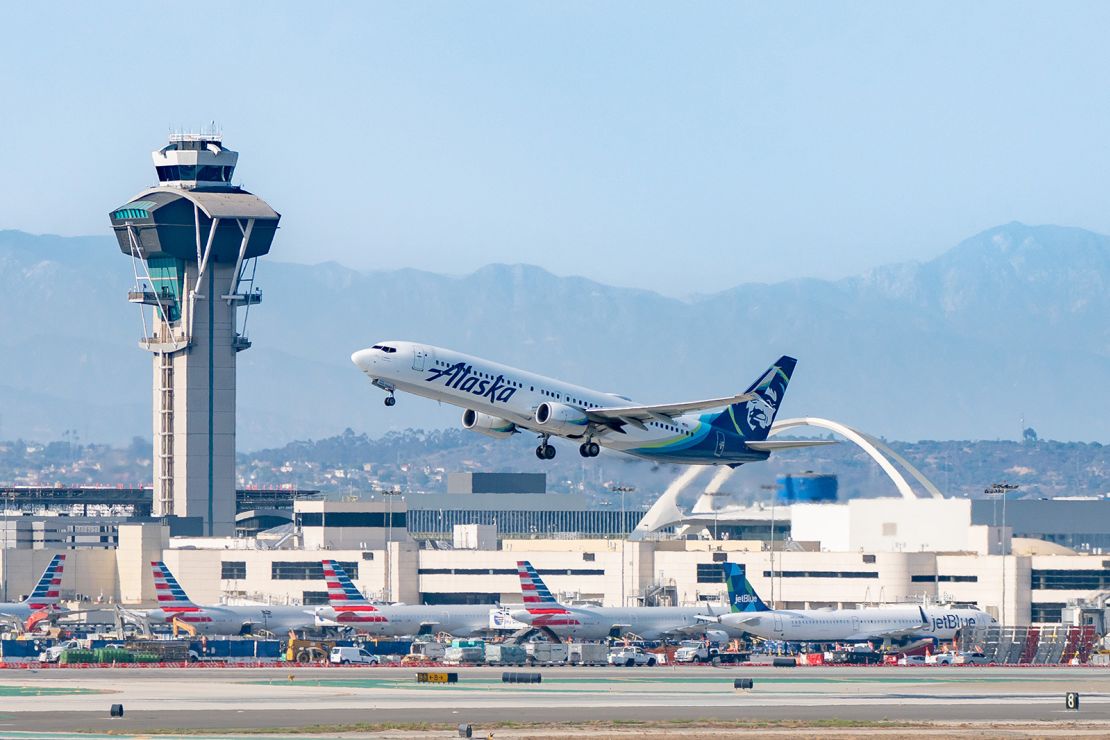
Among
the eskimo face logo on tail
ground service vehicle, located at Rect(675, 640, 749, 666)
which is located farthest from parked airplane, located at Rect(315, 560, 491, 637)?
the eskimo face logo on tail

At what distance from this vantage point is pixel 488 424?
112 m

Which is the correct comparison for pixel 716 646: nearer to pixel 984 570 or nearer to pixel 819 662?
pixel 819 662

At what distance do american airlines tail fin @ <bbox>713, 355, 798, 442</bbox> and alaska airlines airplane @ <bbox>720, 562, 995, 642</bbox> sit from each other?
36.2 metres

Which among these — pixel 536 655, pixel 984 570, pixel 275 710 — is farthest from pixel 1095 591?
pixel 275 710

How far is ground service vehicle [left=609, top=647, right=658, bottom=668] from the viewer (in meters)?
143

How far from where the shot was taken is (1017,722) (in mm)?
96750

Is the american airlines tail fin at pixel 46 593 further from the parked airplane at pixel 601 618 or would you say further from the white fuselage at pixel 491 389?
the white fuselage at pixel 491 389

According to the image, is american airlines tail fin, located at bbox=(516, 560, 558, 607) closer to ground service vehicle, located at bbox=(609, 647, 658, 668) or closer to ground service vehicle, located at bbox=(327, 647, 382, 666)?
ground service vehicle, located at bbox=(609, 647, 658, 668)

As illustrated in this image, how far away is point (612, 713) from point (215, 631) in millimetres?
75768

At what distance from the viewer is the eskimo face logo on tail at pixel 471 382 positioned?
105 meters

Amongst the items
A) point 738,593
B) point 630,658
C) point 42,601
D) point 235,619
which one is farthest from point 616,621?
A: point 42,601

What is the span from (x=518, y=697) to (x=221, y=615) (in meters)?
65.0

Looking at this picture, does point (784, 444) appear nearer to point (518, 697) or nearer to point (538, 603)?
point (518, 697)

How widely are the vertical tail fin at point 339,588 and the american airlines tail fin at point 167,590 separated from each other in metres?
12.5
